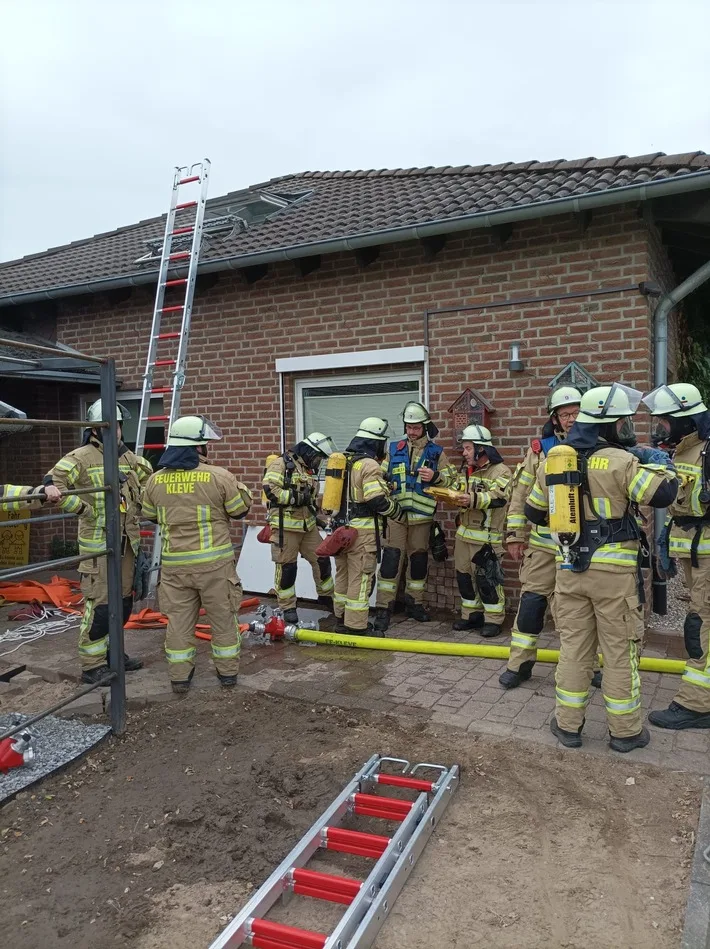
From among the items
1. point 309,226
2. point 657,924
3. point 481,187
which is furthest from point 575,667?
point 309,226

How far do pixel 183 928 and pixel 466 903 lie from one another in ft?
3.59

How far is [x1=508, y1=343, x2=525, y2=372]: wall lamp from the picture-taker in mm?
6266

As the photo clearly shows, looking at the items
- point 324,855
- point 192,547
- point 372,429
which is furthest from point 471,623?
point 324,855

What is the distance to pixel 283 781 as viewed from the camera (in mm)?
3713

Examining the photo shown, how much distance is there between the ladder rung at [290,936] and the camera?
243 cm

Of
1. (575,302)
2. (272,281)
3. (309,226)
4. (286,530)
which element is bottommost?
(286,530)

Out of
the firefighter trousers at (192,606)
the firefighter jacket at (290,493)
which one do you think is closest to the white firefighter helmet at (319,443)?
the firefighter jacket at (290,493)

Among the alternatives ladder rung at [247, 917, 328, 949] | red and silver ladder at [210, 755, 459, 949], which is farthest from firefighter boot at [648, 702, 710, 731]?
ladder rung at [247, 917, 328, 949]

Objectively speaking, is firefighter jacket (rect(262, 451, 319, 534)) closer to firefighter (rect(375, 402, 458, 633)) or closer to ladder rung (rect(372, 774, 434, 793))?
firefighter (rect(375, 402, 458, 633))

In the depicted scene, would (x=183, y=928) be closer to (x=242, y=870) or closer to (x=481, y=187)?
(x=242, y=870)

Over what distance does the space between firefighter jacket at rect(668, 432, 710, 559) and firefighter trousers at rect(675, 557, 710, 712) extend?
0.11 meters

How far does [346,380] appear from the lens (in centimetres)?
744

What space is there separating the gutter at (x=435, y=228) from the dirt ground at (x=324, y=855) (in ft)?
13.6

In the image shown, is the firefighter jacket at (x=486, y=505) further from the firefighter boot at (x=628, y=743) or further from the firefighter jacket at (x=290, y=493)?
the firefighter boot at (x=628, y=743)
